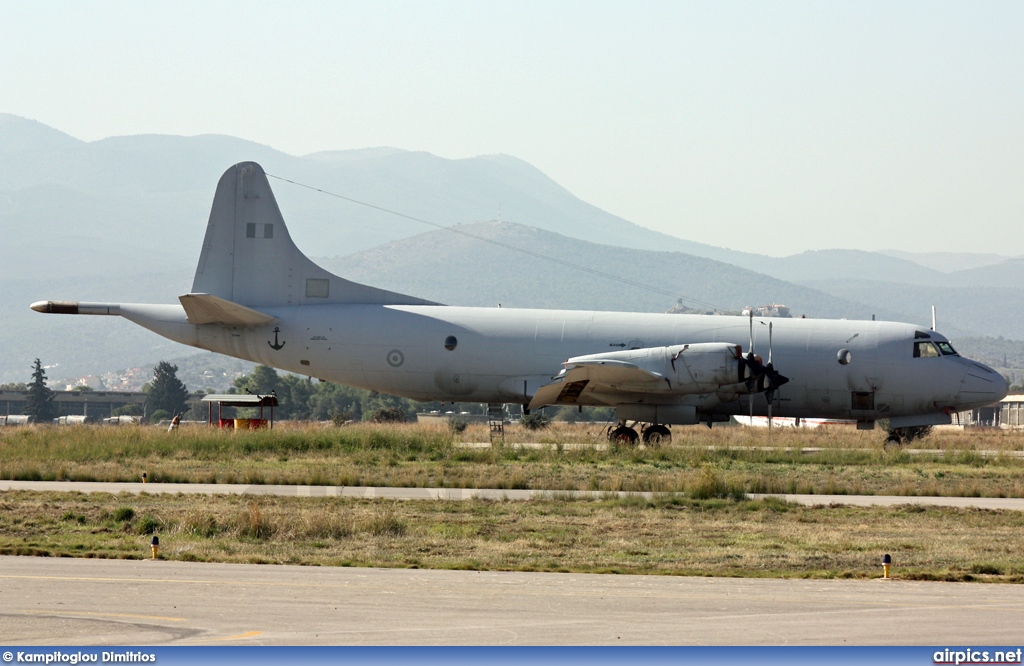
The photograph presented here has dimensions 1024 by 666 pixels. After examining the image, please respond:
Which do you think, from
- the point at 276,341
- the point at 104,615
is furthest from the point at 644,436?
the point at 104,615

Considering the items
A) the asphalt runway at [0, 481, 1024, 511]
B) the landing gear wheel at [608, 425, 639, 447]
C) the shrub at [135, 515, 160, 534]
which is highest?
the landing gear wheel at [608, 425, 639, 447]

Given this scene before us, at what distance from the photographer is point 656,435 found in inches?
1432

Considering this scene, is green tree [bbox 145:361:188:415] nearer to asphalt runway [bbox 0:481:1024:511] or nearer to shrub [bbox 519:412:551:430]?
shrub [bbox 519:412:551:430]

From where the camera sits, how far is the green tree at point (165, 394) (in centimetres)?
11431

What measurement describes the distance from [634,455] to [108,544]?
1852 cm

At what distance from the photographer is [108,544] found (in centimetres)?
1733

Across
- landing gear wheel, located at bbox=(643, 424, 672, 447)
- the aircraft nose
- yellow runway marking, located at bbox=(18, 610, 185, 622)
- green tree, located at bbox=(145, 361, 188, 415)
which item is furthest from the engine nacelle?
green tree, located at bbox=(145, 361, 188, 415)

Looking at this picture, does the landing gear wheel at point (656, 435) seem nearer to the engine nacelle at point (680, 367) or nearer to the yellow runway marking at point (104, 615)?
the engine nacelle at point (680, 367)

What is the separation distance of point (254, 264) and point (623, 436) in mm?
13281

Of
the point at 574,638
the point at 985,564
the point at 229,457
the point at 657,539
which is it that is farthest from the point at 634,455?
the point at 574,638

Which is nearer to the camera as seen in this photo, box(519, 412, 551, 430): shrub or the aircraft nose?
the aircraft nose

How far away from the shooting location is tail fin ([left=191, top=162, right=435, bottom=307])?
38.8m

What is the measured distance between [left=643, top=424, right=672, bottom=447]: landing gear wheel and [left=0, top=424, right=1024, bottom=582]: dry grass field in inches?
60.4

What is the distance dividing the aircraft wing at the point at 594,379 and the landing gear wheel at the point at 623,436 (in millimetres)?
1674
